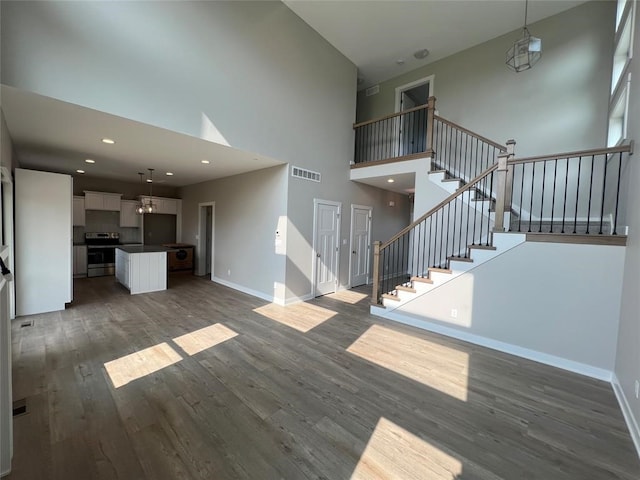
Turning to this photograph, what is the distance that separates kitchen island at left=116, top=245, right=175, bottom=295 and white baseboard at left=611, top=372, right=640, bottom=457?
7.02 metres

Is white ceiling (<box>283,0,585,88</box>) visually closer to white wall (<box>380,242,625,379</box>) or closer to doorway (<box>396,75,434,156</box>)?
doorway (<box>396,75,434,156</box>)

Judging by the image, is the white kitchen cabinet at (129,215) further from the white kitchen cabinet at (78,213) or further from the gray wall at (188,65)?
the gray wall at (188,65)

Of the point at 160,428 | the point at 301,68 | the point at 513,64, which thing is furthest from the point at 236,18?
the point at 160,428

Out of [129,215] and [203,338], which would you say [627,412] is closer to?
[203,338]

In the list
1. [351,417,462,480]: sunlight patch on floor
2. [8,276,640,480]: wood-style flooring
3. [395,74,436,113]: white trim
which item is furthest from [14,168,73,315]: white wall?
[395,74,436,113]: white trim

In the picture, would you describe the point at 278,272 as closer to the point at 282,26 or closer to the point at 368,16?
the point at 282,26

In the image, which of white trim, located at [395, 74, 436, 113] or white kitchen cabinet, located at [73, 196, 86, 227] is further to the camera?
white kitchen cabinet, located at [73, 196, 86, 227]

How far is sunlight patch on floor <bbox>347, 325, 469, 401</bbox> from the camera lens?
265 centimetres

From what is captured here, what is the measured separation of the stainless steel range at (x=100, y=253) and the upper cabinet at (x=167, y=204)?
4.93 ft

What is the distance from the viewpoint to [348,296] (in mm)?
5824

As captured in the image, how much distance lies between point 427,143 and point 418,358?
12.6ft

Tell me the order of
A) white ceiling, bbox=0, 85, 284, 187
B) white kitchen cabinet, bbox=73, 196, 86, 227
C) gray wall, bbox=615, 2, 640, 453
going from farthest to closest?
white kitchen cabinet, bbox=73, 196, 86, 227, white ceiling, bbox=0, 85, 284, 187, gray wall, bbox=615, 2, 640, 453

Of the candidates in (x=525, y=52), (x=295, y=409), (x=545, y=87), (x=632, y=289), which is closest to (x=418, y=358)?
(x=295, y=409)

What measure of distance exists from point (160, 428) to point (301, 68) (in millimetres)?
5652
